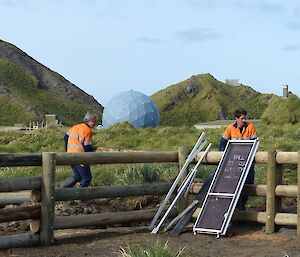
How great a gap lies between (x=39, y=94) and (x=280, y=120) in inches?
2183

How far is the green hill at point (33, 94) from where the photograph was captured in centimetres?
7944

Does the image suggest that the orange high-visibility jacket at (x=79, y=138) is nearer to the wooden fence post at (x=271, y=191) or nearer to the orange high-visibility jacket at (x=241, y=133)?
the orange high-visibility jacket at (x=241, y=133)

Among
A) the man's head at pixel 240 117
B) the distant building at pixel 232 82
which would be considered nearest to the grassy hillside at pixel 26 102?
the distant building at pixel 232 82

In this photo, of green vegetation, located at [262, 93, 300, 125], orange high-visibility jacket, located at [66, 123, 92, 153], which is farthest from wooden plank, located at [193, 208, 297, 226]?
green vegetation, located at [262, 93, 300, 125]

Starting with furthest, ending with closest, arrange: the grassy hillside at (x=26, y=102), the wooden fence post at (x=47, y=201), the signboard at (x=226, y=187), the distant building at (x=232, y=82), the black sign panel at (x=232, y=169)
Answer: the distant building at (x=232, y=82) < the grassy hillside at (x=26, y=102) < the black sign panel at (x=232, y=169) < the signboard at (x=226, y=187) < the wooden fence post at (x=47, y=201)

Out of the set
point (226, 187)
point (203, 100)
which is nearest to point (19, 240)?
point (226, 187)

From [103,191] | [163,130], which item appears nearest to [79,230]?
[103,191]

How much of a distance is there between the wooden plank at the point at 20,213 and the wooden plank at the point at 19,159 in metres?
0.56

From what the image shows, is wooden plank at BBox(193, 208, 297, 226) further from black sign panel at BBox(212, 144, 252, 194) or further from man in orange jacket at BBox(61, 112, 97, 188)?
man in orange jacket at BBox(61, 112, 97, 188)

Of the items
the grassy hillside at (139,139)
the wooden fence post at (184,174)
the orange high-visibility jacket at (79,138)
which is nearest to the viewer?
the wooden fence post at (184,174)

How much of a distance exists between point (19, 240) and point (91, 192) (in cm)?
134

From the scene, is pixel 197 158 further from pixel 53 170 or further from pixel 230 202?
pixel 53 170

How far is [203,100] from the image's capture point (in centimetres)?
7988

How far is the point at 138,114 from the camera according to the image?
50.1 meters
